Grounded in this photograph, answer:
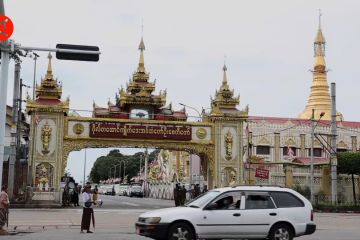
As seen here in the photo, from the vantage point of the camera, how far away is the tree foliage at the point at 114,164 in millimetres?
143625

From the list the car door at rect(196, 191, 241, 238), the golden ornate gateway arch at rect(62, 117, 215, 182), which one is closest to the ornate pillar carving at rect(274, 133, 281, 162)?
the golden ornate gateway arch at rect(62, 117, 215, 182)

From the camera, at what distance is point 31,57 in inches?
1454

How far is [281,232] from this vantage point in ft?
46.8

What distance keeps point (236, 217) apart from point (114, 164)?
141 metres

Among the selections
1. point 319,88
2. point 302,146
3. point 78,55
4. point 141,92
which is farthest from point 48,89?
point 319,88

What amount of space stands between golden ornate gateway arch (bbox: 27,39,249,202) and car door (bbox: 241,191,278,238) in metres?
23.2

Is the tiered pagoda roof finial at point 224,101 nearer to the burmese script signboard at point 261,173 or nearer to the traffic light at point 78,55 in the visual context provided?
the burmese script signboard at point 261,173

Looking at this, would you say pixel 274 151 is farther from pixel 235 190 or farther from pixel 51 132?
pixel 235 190

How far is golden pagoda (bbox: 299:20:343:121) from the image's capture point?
6644 cm

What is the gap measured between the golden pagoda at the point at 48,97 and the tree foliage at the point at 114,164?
334ft

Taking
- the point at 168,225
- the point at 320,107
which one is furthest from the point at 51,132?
the point at 320,107

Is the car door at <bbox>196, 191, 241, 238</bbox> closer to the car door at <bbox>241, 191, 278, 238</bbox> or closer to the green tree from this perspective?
the car door at <bbox>241, 191, 278, 238</bbox>

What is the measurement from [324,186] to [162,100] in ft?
48.3

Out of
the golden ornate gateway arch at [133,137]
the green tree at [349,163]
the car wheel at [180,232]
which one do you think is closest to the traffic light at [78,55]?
the car wheel at [180,232]
